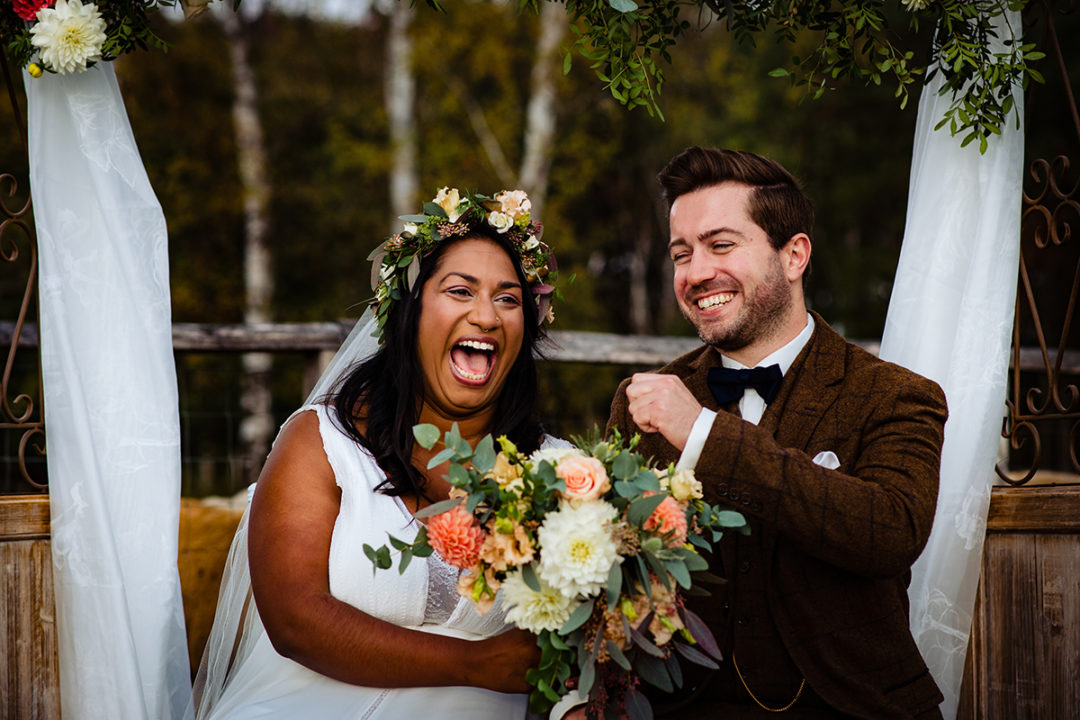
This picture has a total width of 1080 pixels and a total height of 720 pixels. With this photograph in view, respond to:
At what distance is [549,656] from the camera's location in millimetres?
2416

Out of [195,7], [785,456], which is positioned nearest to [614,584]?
[785,456]

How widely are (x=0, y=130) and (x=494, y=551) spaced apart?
1164 cm

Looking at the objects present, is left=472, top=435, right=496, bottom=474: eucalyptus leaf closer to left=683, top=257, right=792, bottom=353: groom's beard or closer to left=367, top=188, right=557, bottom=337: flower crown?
left=683, top=257, right=792, bottom=353: groom's beard

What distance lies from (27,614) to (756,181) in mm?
2807

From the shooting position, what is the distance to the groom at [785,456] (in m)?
2.50

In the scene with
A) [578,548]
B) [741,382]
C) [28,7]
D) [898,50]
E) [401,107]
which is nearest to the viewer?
[578,548]

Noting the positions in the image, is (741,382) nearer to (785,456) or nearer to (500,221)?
(785,456)

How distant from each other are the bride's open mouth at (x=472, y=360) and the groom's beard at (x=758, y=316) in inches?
27.2

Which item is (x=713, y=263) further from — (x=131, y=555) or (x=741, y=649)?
(x=131, y=555)

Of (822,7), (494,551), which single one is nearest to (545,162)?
(822,7)

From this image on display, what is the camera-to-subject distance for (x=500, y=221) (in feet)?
10.9

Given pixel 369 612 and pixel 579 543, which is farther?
pixel 369 612

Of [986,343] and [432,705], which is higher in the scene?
[986,343]

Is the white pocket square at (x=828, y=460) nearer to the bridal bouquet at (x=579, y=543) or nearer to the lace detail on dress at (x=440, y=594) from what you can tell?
the bridal bouquet at (x=579, y=543)
